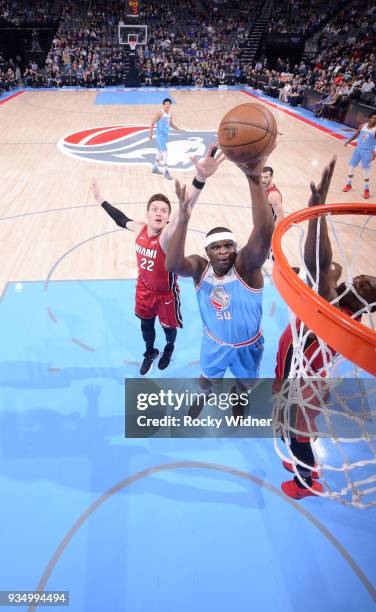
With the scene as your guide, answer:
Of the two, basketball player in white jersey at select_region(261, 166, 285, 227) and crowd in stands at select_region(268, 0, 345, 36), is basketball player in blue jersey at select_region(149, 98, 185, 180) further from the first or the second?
crowd in stands at select_region(268, 0, 345, 36)

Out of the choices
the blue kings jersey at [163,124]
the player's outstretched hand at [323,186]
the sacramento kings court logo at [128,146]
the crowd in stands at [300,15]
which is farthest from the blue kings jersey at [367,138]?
the crowd in stands at [300,15]

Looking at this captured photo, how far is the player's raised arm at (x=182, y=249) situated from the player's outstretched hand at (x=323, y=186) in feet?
2.34

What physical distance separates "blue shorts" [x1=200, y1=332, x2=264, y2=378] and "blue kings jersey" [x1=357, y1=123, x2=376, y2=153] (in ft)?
21.5

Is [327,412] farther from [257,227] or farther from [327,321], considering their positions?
[257,227]

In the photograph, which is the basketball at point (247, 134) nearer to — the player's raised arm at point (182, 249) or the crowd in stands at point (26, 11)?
the player's raised arm at point (182, 249)

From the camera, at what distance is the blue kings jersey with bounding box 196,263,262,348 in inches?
102

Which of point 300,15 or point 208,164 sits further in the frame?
point 300,15

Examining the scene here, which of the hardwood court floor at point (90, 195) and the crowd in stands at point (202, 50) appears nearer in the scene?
the hardwood court floor at point (90, 195)

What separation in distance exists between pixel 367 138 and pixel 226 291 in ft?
22.1

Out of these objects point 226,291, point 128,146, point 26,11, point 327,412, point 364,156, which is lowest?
point 327,412

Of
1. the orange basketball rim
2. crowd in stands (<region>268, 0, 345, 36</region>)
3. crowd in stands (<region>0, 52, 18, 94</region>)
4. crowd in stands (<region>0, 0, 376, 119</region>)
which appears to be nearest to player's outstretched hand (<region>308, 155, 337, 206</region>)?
the orange basketball rim

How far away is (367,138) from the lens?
7.65 m

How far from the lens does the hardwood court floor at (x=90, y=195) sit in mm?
5559

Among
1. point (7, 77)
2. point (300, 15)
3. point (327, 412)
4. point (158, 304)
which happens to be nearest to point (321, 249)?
point (327, 412)
